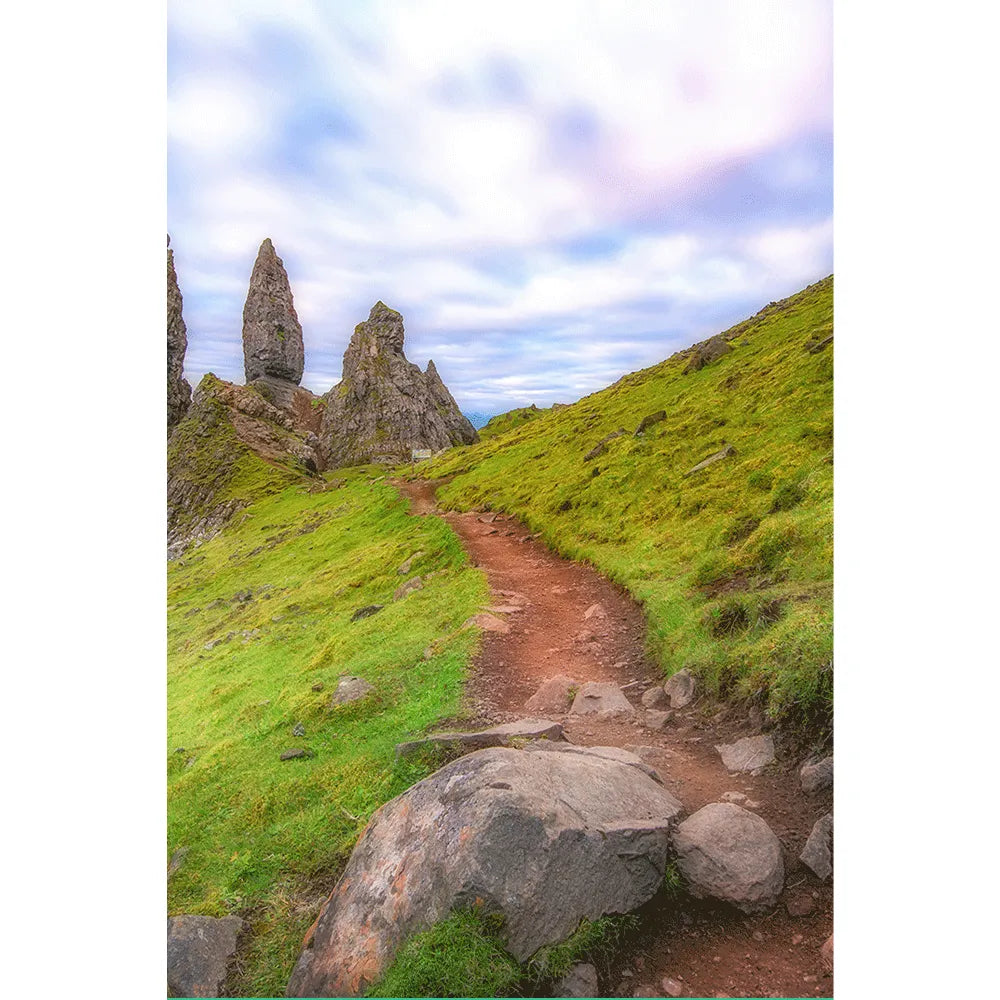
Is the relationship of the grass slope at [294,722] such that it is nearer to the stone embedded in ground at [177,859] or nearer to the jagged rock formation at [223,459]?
the stone embedded in ground at [177,859]

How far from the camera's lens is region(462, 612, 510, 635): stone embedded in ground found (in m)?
16.7

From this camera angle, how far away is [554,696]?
1254cm

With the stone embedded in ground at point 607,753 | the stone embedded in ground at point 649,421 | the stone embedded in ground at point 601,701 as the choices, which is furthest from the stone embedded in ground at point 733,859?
the stone embedded in ground at point 649,421

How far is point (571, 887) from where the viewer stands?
5820 mm

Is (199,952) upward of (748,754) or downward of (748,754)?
downward

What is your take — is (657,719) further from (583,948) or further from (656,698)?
(583,948)

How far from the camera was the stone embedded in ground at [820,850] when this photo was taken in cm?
630

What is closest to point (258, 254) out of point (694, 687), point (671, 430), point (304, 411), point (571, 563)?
point (304, 411)

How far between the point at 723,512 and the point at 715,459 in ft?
23.4

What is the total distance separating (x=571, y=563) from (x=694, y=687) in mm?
13773

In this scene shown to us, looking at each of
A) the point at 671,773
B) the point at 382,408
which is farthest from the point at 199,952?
the point at 382,408

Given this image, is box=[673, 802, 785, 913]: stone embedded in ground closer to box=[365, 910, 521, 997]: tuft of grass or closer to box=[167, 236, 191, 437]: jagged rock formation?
box=[365, 910, 521, 997]: tuft of grass
